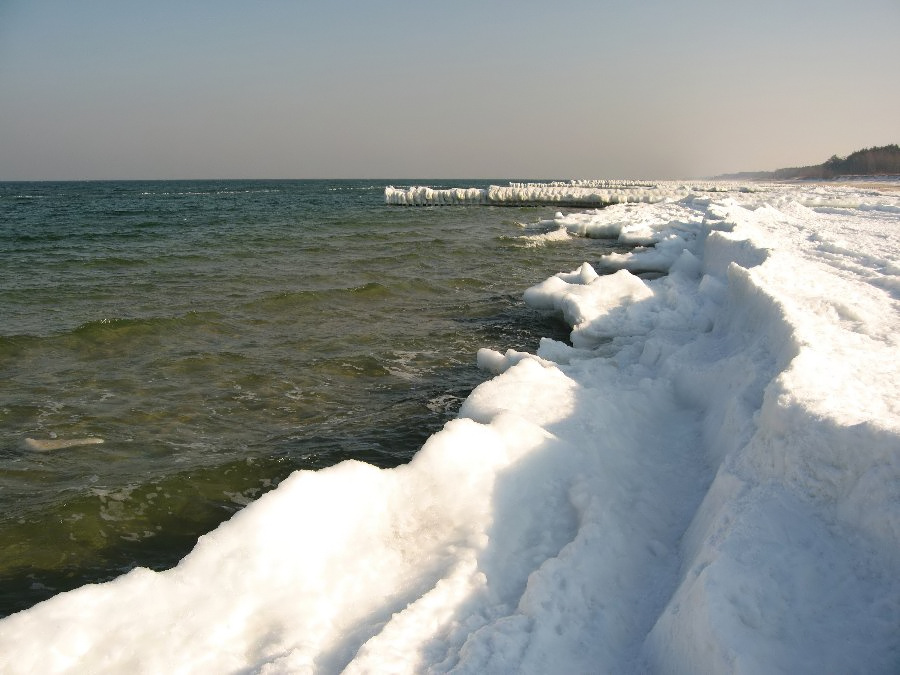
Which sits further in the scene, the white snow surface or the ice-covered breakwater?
the ice-covered breakwater

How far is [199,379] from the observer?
6984 millimetres

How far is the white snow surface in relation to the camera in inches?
85.4

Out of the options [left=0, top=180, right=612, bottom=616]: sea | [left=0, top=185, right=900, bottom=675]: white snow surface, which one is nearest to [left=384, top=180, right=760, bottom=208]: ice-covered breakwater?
[left=0, top=180, right=612, bottom=616]: sea

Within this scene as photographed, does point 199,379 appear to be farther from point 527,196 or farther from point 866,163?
point 866,163

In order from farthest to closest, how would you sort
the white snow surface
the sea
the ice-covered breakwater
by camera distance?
1. the ice-covered breakwater
2. the sea
3. the white snow surface

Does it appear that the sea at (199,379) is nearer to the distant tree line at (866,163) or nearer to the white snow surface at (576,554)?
the white snow surface at (576,554)

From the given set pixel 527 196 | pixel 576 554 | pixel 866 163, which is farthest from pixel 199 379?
pixel 866 163

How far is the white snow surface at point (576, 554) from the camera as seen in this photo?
2170 mm

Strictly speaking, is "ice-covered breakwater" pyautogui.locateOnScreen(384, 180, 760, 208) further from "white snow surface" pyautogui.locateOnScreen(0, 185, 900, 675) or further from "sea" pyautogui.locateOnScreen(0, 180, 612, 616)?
"white snow surface" pyautogui.locateOnScreen(0, 185, 900, 675)

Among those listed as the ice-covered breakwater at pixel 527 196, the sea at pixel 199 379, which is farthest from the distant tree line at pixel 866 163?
the sea at pixel 199 379

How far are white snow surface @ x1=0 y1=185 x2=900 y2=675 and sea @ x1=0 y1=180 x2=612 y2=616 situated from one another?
1.86 ft

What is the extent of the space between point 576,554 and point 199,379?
18.1 ft

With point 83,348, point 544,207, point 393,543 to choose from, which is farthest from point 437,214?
point 393,543

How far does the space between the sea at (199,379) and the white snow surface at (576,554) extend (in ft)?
1.86
